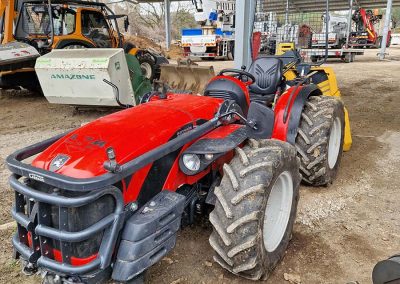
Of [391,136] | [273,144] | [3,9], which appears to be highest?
[3,9]

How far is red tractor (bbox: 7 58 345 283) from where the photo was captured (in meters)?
1.82

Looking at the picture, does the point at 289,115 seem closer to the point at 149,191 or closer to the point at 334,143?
the point at 334,143

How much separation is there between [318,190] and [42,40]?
7.31 m

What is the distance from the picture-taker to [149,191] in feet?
7.18

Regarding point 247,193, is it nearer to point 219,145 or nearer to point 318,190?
point 219,145

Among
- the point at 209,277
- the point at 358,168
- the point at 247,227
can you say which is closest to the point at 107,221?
the point at 247,227

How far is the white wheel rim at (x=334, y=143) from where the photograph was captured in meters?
3.98

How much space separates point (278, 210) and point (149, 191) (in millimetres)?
1025

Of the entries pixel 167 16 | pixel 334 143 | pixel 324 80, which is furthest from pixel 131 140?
pixel 167 16

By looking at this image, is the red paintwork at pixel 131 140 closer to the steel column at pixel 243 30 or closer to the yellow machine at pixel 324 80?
the yellow machine at pixel 324 80

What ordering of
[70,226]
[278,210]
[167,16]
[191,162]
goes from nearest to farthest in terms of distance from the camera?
[70,226], [191,162], [278,210], [167,16]

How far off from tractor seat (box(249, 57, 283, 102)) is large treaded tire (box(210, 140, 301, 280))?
1.82 m

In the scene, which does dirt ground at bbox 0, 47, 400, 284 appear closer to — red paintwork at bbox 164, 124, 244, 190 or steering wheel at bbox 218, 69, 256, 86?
red paintwork at bbox 164, 124, 244, 190

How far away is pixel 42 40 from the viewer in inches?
339
